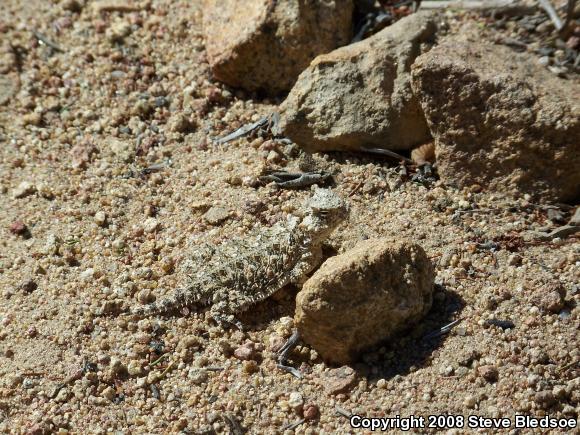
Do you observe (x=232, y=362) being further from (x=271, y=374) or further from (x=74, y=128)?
(x=74, y=128)

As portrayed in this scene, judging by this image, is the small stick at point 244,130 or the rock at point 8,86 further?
the rock at point 8,86

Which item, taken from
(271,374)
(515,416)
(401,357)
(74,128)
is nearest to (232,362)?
(271,374)

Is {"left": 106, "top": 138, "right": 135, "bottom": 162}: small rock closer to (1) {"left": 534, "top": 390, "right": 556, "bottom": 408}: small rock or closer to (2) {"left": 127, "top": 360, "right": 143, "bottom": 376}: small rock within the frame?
(2) {"left": 127, "top": 360, "right": 143, "bottom": 376}: small rock

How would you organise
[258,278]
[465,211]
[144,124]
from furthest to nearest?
1. [144,124]
2. [465,211]
3. [258,278]

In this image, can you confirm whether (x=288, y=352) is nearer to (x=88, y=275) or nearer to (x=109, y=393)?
(x=109, y=393)

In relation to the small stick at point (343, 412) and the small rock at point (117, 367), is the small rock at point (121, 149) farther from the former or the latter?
the small stick at point (343, 412)

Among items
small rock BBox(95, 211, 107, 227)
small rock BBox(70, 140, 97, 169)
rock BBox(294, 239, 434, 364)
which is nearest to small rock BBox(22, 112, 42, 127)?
small rock BBox(70, 140, 97, 169)

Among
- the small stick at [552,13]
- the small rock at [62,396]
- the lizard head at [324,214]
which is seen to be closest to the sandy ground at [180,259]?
the small rock at [62,396]
